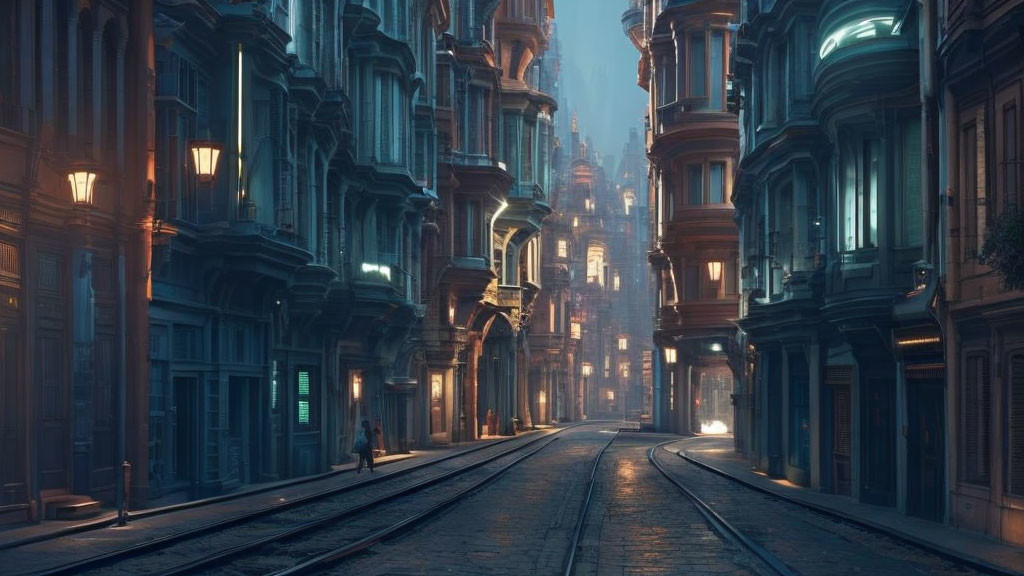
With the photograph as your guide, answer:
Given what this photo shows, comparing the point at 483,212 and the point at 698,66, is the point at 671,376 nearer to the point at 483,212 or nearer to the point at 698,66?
the point at 483,212

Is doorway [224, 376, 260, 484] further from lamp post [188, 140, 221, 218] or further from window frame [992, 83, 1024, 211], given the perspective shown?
window frame [992, 83, 1024, 211]

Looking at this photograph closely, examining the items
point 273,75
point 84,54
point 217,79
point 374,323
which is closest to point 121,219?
point 84,54

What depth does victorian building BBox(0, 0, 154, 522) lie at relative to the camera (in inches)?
831

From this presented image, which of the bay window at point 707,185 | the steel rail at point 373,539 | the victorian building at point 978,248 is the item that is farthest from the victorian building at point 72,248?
the bay window at point 707,185

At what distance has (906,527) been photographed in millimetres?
22781

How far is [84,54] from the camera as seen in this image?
931 inches

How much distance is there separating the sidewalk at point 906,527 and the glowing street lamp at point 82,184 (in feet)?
45.1

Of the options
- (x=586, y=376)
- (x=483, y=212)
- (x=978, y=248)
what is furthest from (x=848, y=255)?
(x=586, y=376)

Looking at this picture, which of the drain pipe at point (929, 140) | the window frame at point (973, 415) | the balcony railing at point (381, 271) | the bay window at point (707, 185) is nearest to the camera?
the window frame at point (973, 415)

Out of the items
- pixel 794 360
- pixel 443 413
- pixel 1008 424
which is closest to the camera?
pixel 1008 424

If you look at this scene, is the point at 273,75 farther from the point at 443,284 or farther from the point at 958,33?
the point at 443,284

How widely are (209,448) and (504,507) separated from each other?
656cm

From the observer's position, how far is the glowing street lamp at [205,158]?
25.3 m

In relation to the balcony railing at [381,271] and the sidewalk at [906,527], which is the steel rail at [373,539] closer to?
the sidewalk at [906,527]
